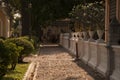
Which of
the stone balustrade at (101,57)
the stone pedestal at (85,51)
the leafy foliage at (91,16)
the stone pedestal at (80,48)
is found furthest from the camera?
the leafy foliage at (91,16)

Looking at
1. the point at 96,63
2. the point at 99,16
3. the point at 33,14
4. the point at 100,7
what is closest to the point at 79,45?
the point at 99,16

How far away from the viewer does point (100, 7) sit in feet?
87.9

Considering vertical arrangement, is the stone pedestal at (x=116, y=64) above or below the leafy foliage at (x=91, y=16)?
below

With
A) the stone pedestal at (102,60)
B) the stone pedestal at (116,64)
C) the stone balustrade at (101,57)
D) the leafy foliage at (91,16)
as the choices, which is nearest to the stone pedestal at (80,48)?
the stone balustrade at (101,57)

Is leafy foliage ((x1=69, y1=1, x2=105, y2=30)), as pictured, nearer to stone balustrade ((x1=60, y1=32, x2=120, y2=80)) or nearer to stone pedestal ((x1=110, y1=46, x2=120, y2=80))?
stone balustrade ((x1=60, y1=32, x2=120, y2=80))

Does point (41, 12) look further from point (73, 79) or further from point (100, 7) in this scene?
point (73, 79)

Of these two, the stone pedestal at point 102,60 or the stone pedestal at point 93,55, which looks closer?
the stone pedestal at point 102,60

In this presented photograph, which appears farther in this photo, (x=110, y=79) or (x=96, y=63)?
(x=96, y=63)

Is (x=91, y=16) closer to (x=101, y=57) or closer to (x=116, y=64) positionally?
(x=101, y=57)

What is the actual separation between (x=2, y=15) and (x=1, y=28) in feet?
4.62

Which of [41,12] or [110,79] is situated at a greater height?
[41,12]

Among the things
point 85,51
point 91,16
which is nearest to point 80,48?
point 85,51

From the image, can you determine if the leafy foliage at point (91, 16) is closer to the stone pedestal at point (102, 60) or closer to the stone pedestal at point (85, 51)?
the stone pedestal at point (85, 51)

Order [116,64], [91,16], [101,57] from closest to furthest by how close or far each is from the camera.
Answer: [116,64], [101,57], [91,16]
